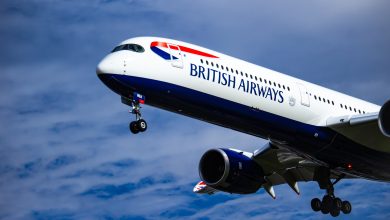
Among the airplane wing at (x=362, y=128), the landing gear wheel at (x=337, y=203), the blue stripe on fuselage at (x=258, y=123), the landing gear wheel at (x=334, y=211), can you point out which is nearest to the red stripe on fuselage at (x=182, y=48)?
the blue stripe on fuselage at (x=258, y=123)

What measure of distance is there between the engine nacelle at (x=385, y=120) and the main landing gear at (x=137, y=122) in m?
10.2

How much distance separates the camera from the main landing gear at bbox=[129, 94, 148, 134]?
3466 cm

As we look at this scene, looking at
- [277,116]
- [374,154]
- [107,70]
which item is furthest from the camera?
[374,154]

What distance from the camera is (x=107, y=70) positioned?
3472cm

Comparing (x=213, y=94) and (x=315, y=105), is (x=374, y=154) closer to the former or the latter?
(x=315, y=105)

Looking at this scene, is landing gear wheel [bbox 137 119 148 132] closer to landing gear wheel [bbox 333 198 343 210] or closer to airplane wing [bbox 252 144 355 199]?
airplane wing [bbox 252 144 355 199]

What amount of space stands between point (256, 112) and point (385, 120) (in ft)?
18.3

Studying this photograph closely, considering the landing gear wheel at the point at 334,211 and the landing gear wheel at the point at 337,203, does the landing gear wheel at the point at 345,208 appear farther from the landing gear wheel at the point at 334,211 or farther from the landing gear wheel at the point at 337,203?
the landing gear wheel at the point at 334,211

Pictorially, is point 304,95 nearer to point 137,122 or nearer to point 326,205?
point 326,205

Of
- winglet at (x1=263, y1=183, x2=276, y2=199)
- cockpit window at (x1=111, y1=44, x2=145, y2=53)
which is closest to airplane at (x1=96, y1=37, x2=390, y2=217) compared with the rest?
cockpit window at (x1=111, y1=44, x2=145, y2=53)

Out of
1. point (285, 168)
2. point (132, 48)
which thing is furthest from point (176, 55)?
point (285, 168)

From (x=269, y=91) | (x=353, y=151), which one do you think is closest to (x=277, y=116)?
(x=269, y=91)

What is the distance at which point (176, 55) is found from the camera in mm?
35938

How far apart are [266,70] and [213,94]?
372cm
